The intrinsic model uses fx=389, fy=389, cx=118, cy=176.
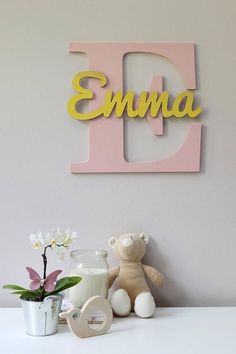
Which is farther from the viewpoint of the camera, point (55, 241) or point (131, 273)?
point (131, 273)

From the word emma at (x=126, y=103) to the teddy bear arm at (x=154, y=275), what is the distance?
54cm

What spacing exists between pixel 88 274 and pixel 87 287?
4 cm

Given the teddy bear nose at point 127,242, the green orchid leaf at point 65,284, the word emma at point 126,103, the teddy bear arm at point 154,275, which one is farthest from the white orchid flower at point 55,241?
the word emma at point 126,103

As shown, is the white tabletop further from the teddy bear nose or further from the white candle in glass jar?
the teddy bear nose

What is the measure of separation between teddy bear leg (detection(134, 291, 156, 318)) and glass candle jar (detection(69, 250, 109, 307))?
11cm

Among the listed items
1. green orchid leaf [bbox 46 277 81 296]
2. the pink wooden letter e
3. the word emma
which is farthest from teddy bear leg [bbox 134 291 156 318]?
the word emma

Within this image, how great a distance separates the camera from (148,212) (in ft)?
4.59

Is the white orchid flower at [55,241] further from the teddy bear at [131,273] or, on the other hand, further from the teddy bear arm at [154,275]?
the teddy bear arm at [154,275]

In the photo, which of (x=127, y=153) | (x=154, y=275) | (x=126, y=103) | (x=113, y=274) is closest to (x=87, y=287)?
(x=113, y=274)

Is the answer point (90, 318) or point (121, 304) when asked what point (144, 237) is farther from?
point (90, 318)

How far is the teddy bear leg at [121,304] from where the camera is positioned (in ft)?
4.03

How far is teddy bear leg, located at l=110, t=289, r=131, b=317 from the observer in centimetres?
123

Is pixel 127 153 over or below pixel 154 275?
over

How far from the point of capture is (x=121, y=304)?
1.23 metres
